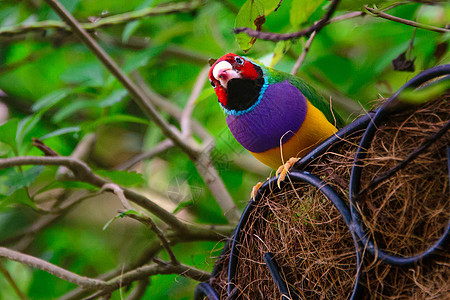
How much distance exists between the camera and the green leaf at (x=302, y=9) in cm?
165

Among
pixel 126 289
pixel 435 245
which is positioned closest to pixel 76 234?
pixel 126 289

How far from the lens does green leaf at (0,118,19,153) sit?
2.50 meters

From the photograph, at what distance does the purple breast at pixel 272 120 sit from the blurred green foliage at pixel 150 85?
22 centimetres

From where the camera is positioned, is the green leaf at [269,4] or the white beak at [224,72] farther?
the white beak at [224,72]

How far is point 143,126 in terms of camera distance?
443 centimetres

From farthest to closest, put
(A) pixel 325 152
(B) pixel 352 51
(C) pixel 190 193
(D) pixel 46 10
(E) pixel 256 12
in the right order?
(D) pixel 46 10 < (B) pixel 352 51 < (C) pixel 190 193 < (E) pixel 256 12 < (A) pixel 325 152

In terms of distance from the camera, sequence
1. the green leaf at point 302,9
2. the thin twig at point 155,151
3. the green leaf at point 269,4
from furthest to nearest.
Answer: the thin twig at point 155,151
the green leaf at point 302,9
the green leaf at point 269,4

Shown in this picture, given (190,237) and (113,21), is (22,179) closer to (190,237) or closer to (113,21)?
(190,237)

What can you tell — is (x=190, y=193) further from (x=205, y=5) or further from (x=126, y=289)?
(x=205, y=5)

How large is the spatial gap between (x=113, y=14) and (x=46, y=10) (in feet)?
1.38

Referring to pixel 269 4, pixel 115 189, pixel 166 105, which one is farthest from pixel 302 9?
pixel 166 105

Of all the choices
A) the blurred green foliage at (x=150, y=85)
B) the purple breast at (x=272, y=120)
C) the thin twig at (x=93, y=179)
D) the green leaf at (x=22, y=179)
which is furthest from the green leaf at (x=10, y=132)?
the purple breast at (x=272, y=120)

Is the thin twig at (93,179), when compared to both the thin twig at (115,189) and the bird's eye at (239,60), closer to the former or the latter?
the thin twig at (115,189)

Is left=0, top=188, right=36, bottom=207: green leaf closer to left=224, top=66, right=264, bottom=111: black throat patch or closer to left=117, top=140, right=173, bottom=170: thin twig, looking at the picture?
left=117, top=140, right=173, bottom=170: thin twig
